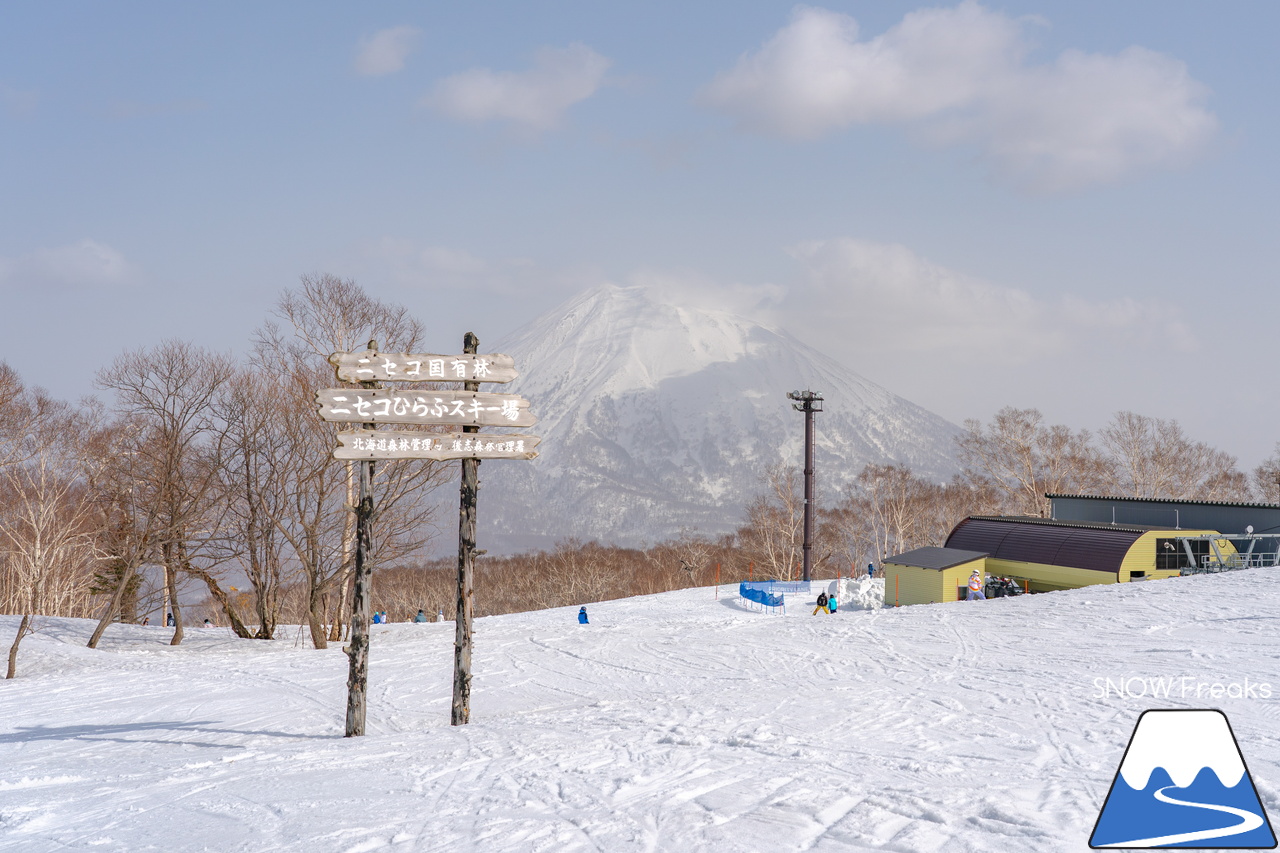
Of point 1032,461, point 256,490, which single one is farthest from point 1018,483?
point 256,490

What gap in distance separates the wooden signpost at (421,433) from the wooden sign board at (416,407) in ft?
0.04

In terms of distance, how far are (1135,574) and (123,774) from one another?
90.4 ft

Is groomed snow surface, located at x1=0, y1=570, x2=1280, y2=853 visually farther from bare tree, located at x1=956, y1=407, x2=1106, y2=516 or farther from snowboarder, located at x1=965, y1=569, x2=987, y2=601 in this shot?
bare tree, located at x1=956, y1=407, x2=1106, y2=516

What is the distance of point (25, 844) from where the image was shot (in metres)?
5.95

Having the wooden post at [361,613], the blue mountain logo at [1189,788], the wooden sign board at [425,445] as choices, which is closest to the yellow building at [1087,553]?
the wooden sign board at [425,445]

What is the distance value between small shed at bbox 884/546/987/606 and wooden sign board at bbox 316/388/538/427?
772 inches

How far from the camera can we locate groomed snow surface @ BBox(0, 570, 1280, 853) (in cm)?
577

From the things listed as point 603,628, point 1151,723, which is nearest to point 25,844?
point 1151,723

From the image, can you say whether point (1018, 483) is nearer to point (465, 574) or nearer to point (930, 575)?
point (930, 575)

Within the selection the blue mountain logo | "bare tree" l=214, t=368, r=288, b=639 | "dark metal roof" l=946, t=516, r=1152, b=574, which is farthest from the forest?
"dark metal roof" l=946, t=516, r=1152, b=574

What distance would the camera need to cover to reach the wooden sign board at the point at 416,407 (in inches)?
405

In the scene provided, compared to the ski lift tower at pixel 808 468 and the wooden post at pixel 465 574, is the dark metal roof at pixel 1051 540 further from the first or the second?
the wooden post at pixel 465 574

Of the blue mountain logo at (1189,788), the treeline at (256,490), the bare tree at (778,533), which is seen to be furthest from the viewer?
the bare tree at (778,533)

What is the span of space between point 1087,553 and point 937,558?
15.6 feet
